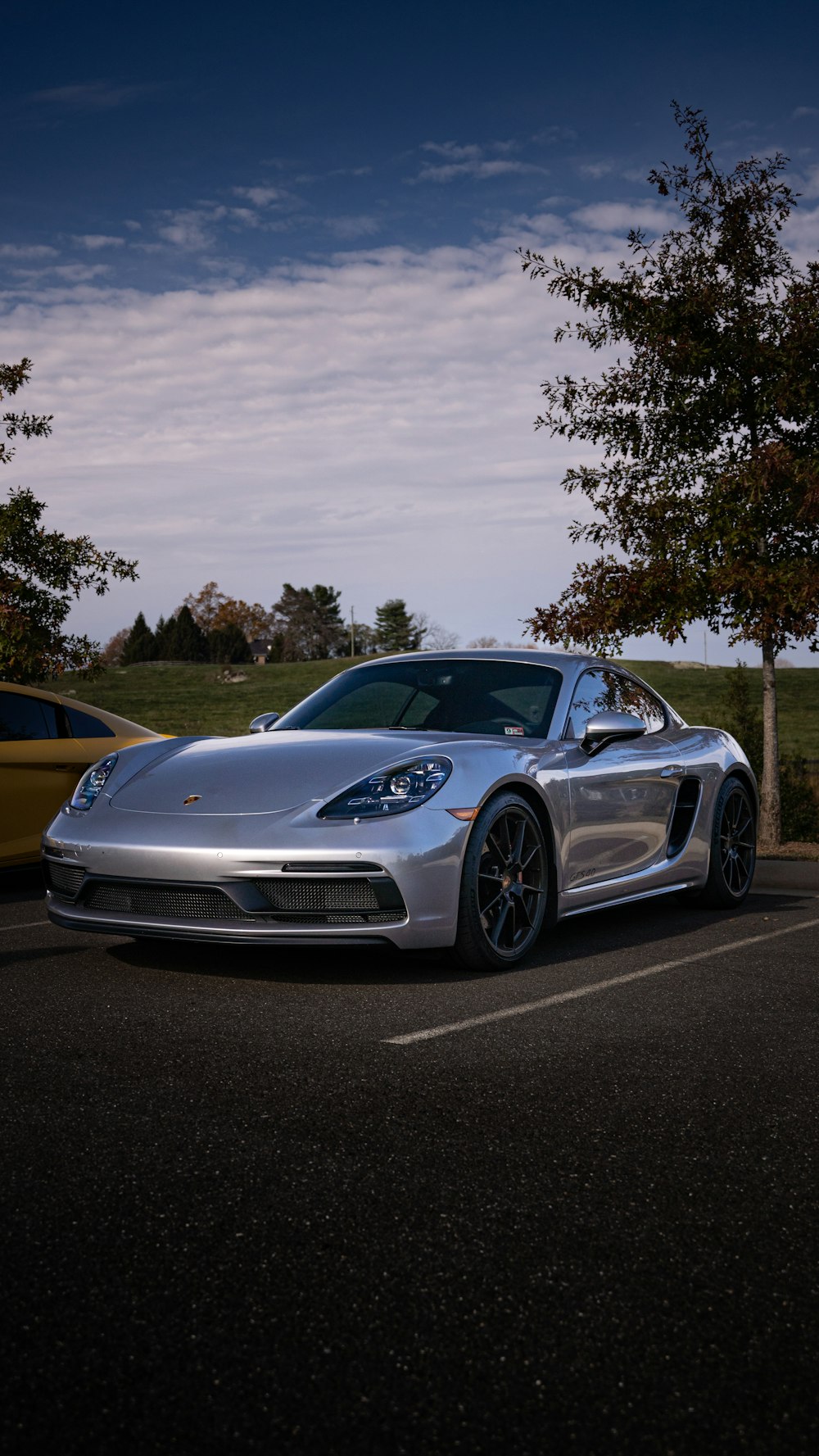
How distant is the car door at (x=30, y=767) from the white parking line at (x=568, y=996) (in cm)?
415

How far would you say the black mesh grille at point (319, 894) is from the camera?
192 inches

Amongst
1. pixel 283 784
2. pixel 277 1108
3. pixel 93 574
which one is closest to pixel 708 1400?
pixel 277 1108

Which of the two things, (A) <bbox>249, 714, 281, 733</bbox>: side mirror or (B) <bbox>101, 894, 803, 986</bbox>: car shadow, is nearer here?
(B) <bbox>101, 894, 803, 986</bbox>: car shadow

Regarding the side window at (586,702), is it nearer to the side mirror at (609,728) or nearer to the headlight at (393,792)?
the side mirror at (609,728)

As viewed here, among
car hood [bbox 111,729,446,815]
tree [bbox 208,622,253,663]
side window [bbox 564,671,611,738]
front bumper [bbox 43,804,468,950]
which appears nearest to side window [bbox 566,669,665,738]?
side window [bbox 564,671,611,738]

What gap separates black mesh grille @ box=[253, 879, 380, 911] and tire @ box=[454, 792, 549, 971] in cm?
45

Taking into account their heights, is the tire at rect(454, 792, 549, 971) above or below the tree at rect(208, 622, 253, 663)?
below

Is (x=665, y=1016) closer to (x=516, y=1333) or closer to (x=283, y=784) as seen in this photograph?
(x=283, y=784)

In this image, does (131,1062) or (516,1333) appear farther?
(131,1062)

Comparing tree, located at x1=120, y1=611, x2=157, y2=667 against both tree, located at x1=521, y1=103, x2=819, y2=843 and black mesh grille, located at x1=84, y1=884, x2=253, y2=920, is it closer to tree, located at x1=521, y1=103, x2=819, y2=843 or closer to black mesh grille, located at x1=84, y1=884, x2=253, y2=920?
tree, located at x1=521, y1=103, x2=819, y2=843

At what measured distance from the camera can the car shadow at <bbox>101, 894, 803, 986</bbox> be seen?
17.2 feet

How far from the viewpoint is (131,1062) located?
3760 mm

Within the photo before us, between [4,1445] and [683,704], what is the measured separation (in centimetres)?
5604

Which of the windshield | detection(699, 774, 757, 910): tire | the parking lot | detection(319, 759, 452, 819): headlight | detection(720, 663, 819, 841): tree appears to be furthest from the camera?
detection(720, 663, 819, 841): tree
